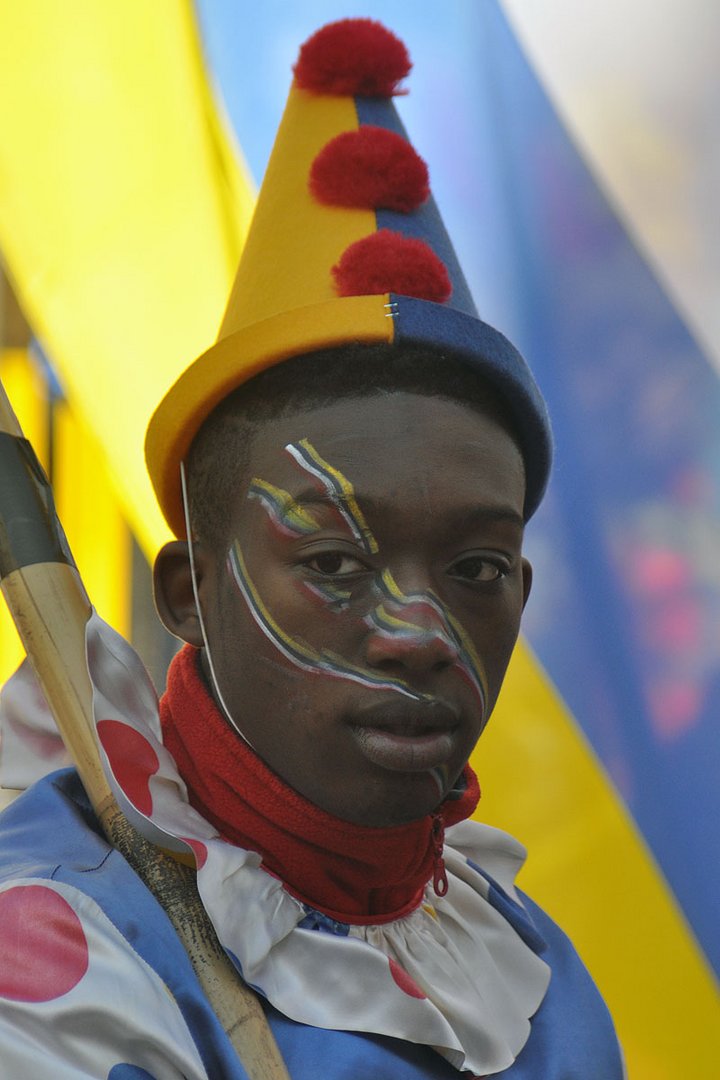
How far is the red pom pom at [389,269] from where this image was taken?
1.40m

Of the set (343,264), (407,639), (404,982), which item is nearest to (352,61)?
(343,264)

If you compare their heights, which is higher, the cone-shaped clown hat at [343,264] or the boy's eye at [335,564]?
the cone-shaped clown hat at [343,264]

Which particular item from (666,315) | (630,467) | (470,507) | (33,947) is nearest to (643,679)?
(630,467)

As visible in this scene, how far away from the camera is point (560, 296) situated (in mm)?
2180

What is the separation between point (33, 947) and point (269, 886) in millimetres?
261

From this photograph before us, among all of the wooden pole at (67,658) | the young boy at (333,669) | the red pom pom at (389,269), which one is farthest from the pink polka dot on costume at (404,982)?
the red pom pom at (389,269)

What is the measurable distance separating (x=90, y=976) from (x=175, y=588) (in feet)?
1.58

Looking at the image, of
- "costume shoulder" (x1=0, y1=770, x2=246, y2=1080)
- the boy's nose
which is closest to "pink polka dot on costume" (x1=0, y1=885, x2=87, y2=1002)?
"costume shoulder" (x1=0, y1=770, x2=246, y2=1080)

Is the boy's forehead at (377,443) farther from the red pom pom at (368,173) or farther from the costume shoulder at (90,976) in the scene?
the costume shoulder at (90,976)

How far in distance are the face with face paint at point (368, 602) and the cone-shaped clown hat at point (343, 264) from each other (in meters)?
0.08

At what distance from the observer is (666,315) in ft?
7.00

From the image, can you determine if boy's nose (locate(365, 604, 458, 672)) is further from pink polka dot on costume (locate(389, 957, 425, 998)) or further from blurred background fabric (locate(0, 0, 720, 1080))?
blurred background fabric (locate(0, 0, 720, 1080))

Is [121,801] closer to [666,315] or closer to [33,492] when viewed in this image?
[33,492]

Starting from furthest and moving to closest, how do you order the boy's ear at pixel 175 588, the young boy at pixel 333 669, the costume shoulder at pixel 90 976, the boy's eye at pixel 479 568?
the boy's ear at pixel 175 588 < the boy's eye at pixel 479 568 < the young boy at pixel 333 669 < the costume shoulder at pixel 90 976
